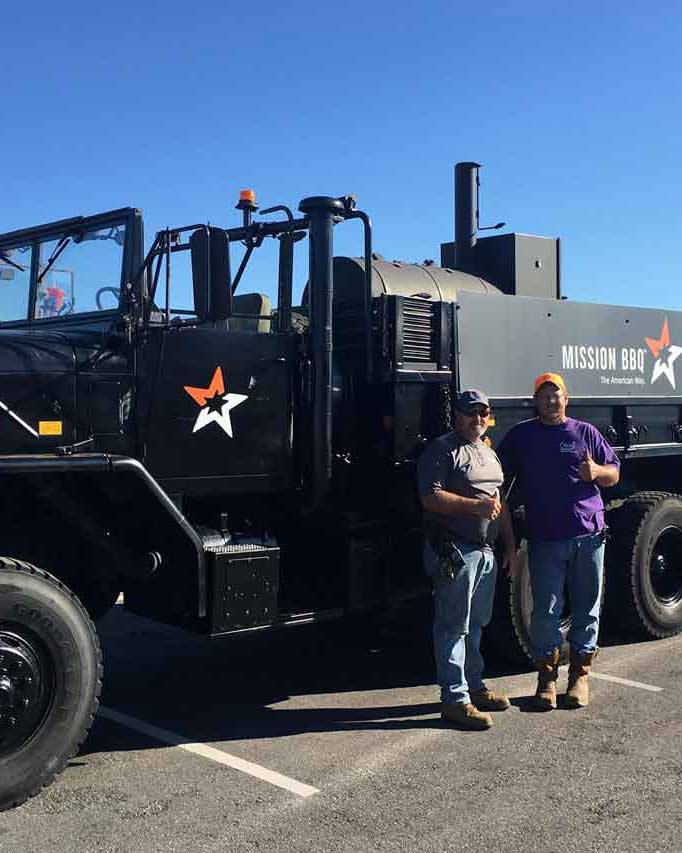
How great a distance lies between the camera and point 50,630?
156 inches

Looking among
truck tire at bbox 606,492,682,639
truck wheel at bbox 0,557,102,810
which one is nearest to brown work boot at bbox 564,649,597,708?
truck tire at bbox 606,492,682,639

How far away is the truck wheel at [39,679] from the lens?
151 inches

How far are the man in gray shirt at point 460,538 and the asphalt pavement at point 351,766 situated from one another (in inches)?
12.7

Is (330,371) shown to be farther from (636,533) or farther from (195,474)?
(636,533)

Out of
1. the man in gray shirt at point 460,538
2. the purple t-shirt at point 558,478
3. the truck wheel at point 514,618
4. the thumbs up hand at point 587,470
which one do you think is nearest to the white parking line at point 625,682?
the truck wheel at point 514,618

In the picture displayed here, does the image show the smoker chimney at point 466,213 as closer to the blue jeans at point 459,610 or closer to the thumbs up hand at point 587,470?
the thumbs up hand at point 587,470

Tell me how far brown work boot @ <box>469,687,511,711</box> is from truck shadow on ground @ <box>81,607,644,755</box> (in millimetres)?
205

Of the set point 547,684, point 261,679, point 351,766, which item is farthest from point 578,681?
point 261,679

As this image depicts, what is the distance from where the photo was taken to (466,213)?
7168mm

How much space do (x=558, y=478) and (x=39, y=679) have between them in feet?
8.91

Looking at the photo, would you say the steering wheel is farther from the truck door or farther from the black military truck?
the truck door

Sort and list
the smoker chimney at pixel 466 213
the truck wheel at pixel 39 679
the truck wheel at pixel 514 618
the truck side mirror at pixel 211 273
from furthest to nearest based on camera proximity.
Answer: the smoker chimney at pixel 466 213, the truck wheel at pixel 514 618, the truck side mirror at pixel 211 273, the truck wheel at pixel 39 679

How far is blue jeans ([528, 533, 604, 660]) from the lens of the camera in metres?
5.09

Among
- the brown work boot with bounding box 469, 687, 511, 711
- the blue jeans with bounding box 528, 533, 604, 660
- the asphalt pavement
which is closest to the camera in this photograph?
the asphalt pavement
